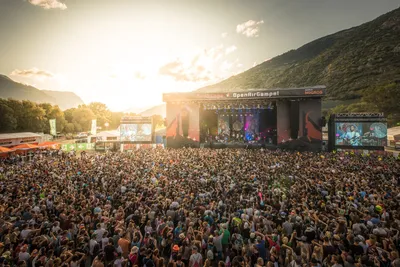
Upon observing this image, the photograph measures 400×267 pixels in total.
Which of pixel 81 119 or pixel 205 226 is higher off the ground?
pixel 81 119

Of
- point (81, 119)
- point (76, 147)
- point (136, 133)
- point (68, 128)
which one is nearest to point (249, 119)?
point (136, 133)

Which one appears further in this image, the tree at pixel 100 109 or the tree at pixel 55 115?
the tree at pixel 100 109

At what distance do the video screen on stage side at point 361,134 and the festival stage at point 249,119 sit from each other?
2087mm

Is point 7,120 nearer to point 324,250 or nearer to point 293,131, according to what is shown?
point 293,131

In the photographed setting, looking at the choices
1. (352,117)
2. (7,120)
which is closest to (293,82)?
(352,117)

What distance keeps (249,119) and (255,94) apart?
24.8 ft

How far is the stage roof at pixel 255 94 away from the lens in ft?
80.5

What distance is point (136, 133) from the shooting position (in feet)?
97.1

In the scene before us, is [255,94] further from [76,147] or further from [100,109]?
[100,109]

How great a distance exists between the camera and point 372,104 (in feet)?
151

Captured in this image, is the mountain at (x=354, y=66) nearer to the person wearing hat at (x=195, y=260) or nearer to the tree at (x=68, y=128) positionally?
the tree at (x=68, y=128)

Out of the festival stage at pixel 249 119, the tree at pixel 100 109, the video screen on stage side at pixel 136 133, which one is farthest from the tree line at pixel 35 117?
the tree at pixel 100 109

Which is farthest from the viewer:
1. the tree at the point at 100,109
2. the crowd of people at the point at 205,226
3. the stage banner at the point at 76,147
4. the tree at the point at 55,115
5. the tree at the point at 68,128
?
the tree at the point at 100,109

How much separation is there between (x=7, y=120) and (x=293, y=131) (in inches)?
2174
